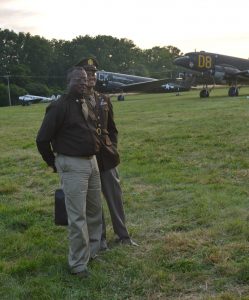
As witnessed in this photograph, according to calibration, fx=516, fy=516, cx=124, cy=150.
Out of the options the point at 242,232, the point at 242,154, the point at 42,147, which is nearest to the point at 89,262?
the point at 42,147

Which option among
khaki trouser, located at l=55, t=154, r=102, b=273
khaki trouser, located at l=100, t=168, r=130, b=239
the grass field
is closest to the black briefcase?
khaki trouser, located at l=55, t=154, r=102, b=273

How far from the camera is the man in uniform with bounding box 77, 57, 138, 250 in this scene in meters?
4.77

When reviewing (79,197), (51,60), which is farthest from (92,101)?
(51,60)

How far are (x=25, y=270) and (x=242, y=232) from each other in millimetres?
2251

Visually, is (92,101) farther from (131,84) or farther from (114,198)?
(131,84)

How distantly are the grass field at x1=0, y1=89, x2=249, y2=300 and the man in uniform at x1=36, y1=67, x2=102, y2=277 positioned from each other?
14.0 inches

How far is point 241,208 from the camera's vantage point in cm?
629

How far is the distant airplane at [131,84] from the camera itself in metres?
45.2

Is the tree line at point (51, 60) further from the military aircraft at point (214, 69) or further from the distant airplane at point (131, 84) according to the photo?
the military aircraft at point (214, 69)

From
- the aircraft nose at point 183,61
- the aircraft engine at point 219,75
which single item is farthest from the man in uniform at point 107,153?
the aircraft nose at point 183,61

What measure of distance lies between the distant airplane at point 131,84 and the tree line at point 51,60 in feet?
96.3

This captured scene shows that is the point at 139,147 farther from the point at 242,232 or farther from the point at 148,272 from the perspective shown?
the point at 148,272

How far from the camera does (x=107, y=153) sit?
493cm

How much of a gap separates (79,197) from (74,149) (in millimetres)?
412
